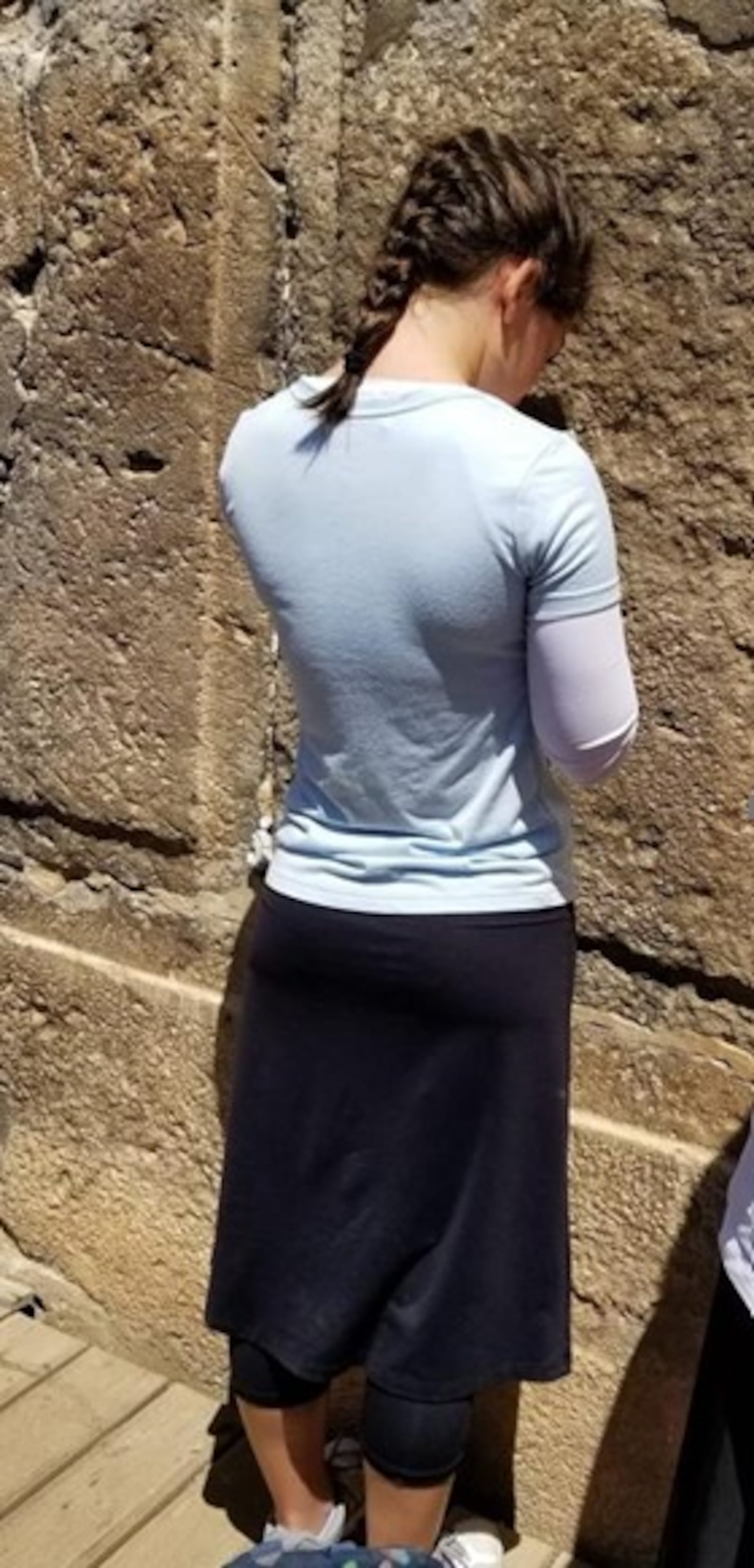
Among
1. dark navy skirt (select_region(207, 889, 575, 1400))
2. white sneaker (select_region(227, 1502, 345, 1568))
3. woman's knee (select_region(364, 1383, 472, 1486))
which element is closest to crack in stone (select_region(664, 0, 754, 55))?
dark navy skirt (select_region(207, 889, 575, 1400))

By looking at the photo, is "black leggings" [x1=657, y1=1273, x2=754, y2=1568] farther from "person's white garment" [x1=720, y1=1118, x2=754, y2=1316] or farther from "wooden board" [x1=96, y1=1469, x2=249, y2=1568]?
"wooden board" [x1=96, y1=1469, x2=249, y2=1568]

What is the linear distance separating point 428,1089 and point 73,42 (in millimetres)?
1444

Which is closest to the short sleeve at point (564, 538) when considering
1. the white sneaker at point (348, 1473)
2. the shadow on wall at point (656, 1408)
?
the shadow on wall at point (656, 1408)

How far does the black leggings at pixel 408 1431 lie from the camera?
6.68 ft

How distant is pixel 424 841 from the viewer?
1.86 m

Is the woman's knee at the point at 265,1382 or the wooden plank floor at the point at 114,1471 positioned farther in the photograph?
the wooden plank floor at the point at 114,1471

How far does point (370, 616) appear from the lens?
1761 mm

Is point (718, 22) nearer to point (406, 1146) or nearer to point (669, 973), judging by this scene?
point (669, 973)

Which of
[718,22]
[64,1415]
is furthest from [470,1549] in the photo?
[718,22]

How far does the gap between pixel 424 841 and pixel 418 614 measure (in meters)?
0.26

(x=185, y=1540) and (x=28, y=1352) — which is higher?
(x=185, y=1540)

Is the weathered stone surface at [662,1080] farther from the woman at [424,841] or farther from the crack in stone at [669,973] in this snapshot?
the woman at [424,841]

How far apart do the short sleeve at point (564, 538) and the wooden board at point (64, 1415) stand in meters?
1.43

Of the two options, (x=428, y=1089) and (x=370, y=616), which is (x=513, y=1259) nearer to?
(x=428, y=1089)
